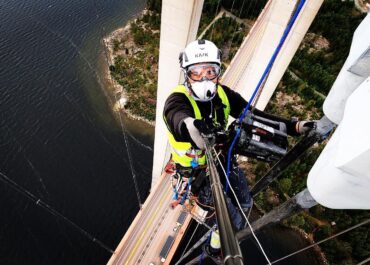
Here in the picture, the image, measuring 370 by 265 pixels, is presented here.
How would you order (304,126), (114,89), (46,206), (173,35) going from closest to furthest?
(304,126) < (173,35) < (46,206) < (114,89)

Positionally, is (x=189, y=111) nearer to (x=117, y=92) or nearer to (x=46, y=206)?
(x=46, y=206)

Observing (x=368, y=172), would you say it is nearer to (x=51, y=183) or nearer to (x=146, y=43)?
(x=51, y=183)

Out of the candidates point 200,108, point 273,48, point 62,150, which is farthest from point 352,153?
point 62,150

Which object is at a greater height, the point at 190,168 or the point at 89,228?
the point at 190,168

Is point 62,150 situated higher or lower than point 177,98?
lower

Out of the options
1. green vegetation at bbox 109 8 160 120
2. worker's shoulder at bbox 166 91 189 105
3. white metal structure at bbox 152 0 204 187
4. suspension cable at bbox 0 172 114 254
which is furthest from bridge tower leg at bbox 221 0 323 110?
suspension cable at bbox 0 172 114 254

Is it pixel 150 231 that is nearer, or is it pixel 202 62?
pixel 202 62

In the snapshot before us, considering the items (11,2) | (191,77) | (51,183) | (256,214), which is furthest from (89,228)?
(11,2)
